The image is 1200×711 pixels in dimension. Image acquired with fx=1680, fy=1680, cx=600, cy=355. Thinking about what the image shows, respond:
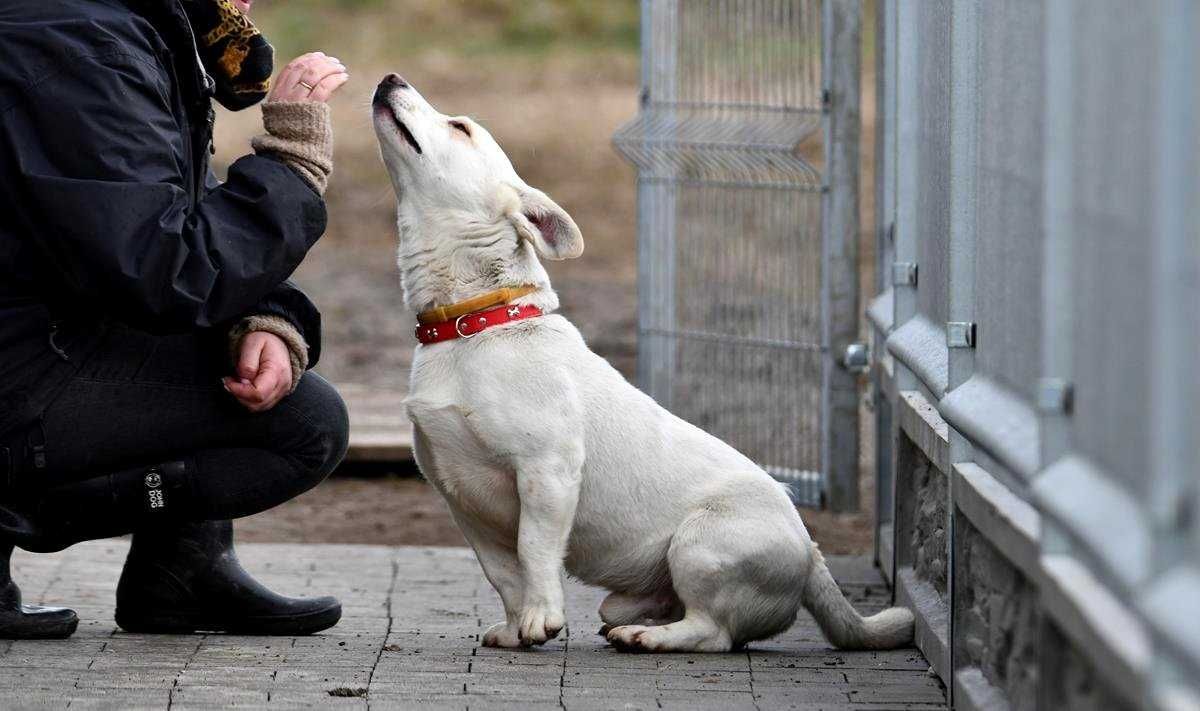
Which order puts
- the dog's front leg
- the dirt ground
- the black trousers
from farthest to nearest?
1. the dirt ground
2. the dog's front leg
3. the black trousers

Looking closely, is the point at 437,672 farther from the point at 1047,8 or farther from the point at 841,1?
the point at 841,1

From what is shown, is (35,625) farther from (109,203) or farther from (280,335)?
(109,203)

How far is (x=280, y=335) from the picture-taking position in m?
4.08

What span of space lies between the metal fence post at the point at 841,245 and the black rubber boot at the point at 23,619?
145 inches

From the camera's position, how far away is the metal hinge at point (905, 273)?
4801 millimetres

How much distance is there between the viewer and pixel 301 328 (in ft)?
13.8

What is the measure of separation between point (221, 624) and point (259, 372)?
2.40 ft

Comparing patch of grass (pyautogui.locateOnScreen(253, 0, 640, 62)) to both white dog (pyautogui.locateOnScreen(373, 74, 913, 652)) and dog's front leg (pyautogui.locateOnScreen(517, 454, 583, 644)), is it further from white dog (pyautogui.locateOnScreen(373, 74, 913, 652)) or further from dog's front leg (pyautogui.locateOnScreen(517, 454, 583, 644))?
dog's front leg (pyautogui.locateOnScreen(517, 454, 583, 644))

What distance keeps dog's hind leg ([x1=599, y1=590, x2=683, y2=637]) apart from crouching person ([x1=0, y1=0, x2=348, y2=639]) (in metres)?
0.74

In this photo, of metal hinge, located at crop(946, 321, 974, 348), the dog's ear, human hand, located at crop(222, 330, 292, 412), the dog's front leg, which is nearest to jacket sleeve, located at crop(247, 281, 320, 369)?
human hand, located at crop(222, 330, 292, 412)

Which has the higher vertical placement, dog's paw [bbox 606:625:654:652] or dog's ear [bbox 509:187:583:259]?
dog's ear [bbox 509:187:583:259]

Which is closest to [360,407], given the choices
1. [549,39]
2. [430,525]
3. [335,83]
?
[430,525]

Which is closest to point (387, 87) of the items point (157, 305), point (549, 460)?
point (157, 305)

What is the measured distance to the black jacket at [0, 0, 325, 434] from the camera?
11.6 feet
